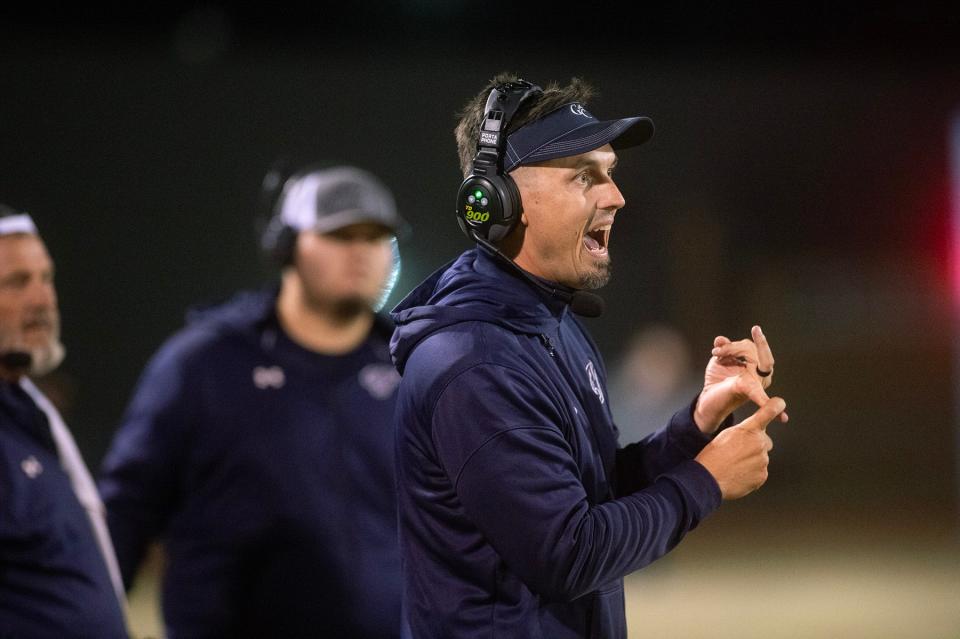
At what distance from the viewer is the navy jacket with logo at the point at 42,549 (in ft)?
8.43

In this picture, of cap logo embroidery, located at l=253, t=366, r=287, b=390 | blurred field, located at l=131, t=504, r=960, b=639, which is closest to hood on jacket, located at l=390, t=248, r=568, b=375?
cap logo embroidery, located at l=253, t=366, r=287, b=390

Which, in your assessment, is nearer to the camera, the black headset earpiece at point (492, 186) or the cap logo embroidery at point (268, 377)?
the black headset earpiece at point (492, 186)

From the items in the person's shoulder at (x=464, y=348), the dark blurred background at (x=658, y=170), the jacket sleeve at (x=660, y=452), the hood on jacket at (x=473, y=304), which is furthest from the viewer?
the dark blurred background at (x=658, y=170)

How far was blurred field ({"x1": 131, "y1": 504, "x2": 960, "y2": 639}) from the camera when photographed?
22.3 ft

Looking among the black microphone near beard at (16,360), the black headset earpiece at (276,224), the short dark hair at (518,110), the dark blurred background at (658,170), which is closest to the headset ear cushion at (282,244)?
the black headset earpiece at (276,224)

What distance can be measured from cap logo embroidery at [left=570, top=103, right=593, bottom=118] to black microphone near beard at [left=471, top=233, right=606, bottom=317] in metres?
0.29

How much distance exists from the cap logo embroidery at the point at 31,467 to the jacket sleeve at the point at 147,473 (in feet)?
2.14

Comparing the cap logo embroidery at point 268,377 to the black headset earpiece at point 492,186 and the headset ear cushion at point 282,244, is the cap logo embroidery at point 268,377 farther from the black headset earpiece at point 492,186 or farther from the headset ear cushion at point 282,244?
the black headset earpiece at point 492,186

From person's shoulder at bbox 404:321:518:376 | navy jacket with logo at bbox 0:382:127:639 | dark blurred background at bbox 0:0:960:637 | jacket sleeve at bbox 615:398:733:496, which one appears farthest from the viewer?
dark blurred background at bbox 0:0:960:637

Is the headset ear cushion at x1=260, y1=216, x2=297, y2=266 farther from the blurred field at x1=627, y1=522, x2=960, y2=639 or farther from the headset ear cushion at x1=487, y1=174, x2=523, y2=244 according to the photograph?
the blurred field at x1=627, y1=522, x2=960, y2=639

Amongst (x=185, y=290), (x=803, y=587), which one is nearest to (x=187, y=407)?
(x=803, y=587)

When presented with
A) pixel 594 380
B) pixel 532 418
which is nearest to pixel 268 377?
pixel 594 380

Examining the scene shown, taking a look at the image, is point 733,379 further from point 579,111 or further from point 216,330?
point 216,330

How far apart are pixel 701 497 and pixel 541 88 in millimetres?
841
